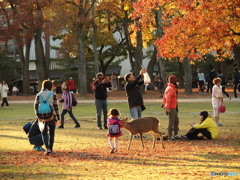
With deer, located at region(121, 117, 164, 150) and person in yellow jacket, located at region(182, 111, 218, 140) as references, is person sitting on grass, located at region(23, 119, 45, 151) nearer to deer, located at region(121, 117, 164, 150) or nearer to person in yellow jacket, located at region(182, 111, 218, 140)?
deer, located at region(121, 117, 164, 150)

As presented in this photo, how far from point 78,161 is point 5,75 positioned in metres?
55.5

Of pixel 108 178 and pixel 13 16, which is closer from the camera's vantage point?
pixel 108 178

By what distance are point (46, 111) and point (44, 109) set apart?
2.7 inches

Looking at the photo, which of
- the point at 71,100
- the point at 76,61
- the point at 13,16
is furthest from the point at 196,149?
the point at 76,61

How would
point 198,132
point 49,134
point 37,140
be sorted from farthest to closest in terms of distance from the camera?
point 198,132 < point 37,140 < point 49,134

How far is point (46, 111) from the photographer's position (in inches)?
508

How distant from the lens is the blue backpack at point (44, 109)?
12891 millimetres

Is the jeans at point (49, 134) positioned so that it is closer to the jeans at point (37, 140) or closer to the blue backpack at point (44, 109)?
the blue backpack at point (44, 109)

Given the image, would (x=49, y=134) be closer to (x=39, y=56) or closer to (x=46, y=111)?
(x=46, y=111)

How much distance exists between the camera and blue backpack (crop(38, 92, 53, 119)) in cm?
1289

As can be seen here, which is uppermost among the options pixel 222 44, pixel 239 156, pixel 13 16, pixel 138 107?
pixel 13 16

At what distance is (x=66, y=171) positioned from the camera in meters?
10.7

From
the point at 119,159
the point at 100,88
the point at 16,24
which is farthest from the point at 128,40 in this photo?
the point at 119,159

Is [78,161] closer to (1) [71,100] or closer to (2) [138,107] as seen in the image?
(2) [138,107]
